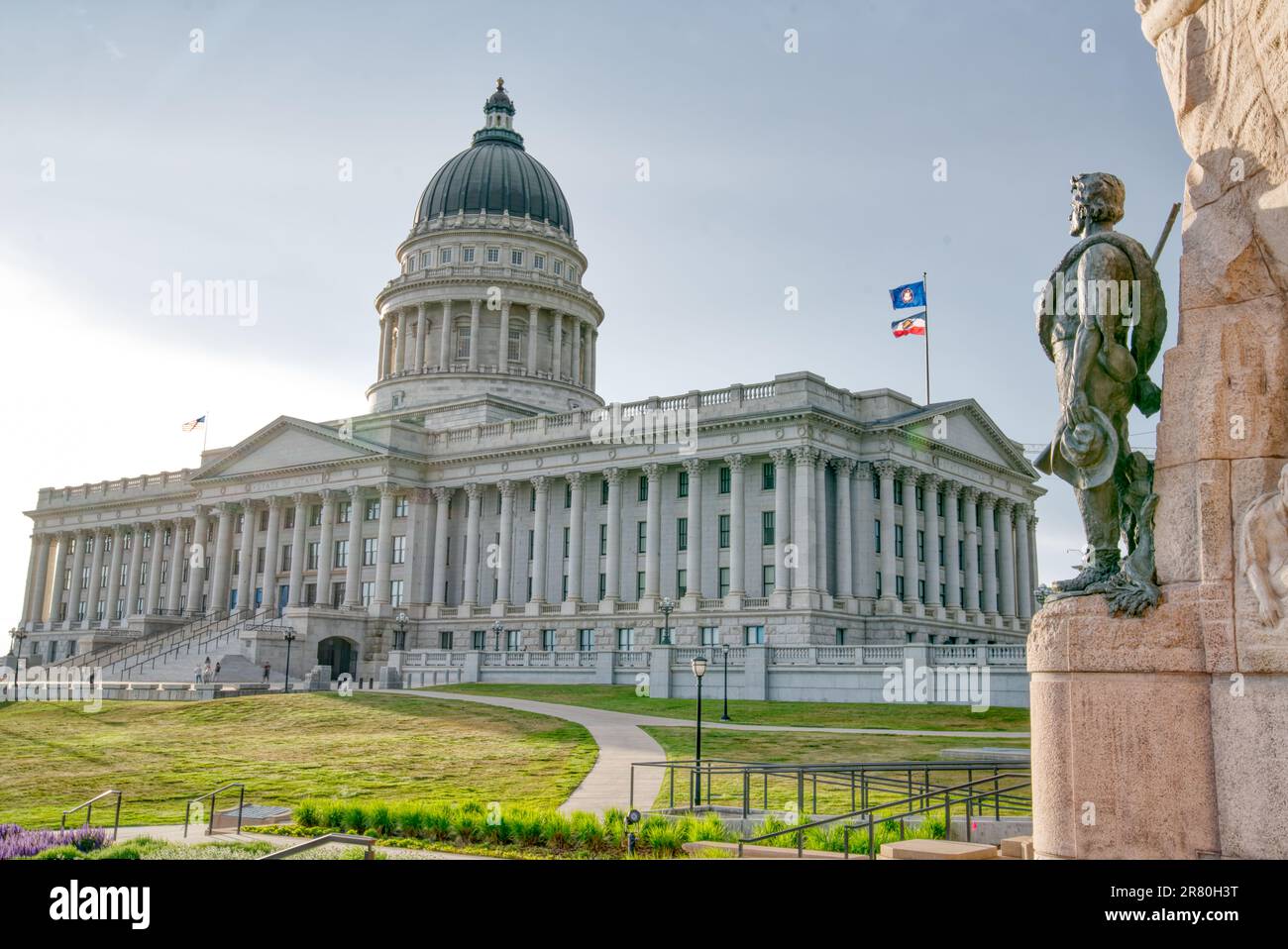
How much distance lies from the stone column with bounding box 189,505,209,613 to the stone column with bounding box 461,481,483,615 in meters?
25.4

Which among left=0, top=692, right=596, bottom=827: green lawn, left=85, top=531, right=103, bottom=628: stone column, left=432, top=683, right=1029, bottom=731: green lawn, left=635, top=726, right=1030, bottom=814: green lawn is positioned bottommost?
left=0, top=692, right=596, bottom=827: green lawn

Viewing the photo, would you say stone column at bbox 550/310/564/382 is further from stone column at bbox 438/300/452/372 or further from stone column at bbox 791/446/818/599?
stone column at bbox 791/446/818/599

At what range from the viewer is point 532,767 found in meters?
26.6

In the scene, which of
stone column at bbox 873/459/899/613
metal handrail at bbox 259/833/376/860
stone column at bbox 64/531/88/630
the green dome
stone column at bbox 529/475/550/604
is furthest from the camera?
stone column at bbox 64/531/88/630

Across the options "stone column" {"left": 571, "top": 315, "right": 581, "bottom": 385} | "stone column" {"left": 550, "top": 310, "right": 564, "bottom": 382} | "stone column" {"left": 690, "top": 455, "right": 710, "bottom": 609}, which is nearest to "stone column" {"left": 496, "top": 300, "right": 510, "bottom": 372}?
"stone column" {"left": 550, "top": 310, "right": 564, "bottom": 382}

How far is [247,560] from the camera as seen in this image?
88.9 meters

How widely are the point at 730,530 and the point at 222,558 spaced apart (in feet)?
149

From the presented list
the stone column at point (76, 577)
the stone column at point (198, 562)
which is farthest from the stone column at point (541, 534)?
the stone column at point (76, 577)

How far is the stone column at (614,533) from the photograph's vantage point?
72.6m

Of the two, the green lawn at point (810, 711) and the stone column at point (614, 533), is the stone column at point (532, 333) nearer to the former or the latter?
the stone column at point (614, 533)

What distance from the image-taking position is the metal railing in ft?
47.4

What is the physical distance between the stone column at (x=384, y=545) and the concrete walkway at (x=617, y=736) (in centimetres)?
2768

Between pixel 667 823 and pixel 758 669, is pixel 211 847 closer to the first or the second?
pixel 667 823
